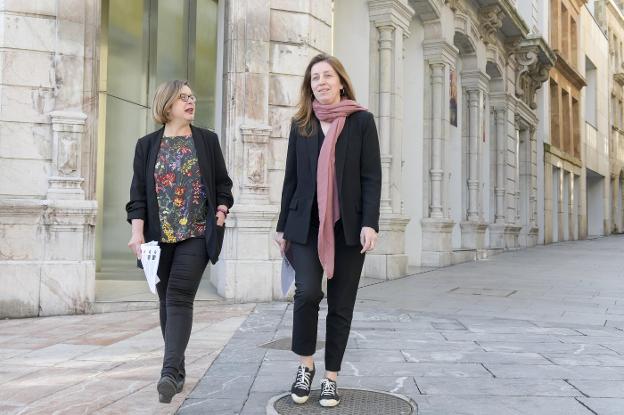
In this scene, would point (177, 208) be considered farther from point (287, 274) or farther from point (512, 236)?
point (512, 236)

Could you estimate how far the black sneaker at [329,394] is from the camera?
11.1ft

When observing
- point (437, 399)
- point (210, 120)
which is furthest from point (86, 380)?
point (210, 120)

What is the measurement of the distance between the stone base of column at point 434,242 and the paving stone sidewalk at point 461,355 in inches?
191

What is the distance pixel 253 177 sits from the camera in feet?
25.9

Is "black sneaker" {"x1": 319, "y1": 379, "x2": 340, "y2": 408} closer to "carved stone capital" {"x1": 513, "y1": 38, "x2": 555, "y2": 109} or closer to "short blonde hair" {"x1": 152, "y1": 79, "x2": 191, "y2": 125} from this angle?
"short blonde hair" {"x1": 152, "y1": 79, "x2": 191, "y2": 125}

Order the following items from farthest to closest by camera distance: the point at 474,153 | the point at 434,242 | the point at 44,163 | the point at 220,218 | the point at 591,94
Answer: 1. the point at 591,94
2. the point at 474,153
3. the point at 434,242
4. the point at 44,163
5. the point at 220,218

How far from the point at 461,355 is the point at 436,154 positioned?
32.7ft

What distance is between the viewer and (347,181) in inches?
137

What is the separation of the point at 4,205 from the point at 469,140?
13.7 m

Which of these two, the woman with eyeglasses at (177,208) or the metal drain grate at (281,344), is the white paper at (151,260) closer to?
the woman with eyeglasses at (177,208)

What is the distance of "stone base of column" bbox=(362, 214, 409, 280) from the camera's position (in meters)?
11.4

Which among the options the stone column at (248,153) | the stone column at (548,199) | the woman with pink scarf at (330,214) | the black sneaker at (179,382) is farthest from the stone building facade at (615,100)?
the black sneaker at (179,382)

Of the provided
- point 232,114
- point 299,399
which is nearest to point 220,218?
point 299,399

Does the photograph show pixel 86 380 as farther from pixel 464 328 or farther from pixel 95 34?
pixel 95 34
